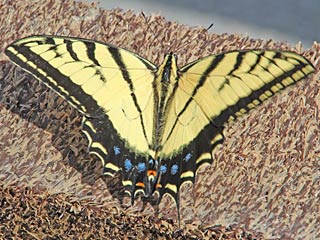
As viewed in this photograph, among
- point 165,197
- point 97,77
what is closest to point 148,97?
point 97,77

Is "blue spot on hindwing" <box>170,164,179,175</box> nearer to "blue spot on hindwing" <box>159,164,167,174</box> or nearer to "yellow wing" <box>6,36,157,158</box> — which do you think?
"blue spot on hindwing" <box>159,164,167,174</box>

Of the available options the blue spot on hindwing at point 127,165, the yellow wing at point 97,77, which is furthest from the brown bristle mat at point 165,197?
the yellow wing at point 97,77

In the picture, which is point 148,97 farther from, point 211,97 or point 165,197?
point 165,197

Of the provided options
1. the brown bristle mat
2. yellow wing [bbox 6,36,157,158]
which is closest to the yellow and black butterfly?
yellow wing [bbox 6,36,157,158]

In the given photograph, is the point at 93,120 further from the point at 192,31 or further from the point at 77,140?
the point at 192,31

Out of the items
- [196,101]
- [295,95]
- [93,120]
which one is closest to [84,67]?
[93,120]
